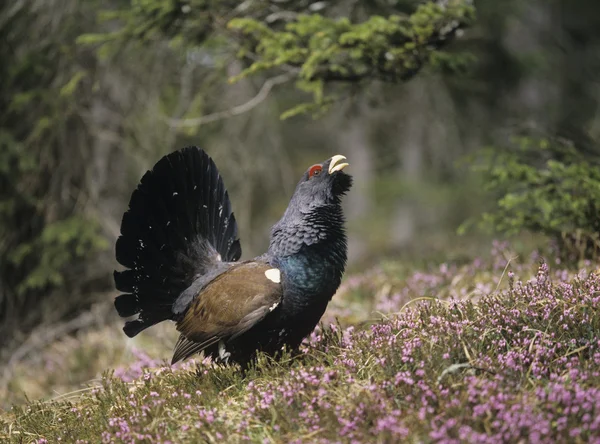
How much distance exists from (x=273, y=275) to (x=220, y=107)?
19.8ft

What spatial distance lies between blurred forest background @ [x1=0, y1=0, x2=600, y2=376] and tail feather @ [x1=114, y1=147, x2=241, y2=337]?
1.22 meters

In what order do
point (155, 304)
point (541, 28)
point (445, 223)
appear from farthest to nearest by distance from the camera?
point (445, 223)
point (541, 28)
point (155, 304)

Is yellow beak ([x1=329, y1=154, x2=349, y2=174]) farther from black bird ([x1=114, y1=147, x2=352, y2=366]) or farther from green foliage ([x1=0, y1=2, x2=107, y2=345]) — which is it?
green foliage ([x1=0, y1=2, x2=107, y2=345])

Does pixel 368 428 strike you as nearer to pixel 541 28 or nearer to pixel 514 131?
pixel 514 131

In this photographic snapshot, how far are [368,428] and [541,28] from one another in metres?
13.3

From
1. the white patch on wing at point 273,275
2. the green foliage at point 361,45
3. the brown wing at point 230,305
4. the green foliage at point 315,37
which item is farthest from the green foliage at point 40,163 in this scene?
the white patch on wing at point 273,275

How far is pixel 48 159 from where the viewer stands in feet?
29.5

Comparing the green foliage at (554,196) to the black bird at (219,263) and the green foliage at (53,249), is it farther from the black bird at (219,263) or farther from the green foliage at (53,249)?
the green foliage at (53,249)

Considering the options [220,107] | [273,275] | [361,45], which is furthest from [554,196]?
[220,107]

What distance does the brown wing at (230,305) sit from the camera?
427cm

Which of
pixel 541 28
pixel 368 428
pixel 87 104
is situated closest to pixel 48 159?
pixel 87 104

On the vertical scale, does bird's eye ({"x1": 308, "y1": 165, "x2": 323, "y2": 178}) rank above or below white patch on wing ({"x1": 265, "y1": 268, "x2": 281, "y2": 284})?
above

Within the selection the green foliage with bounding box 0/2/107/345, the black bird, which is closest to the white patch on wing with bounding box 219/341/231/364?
the black bird

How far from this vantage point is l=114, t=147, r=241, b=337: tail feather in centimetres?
505
